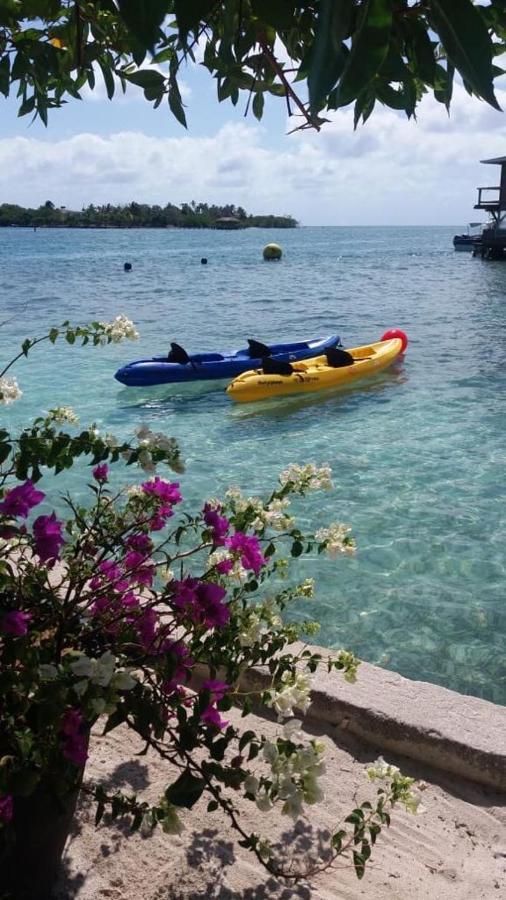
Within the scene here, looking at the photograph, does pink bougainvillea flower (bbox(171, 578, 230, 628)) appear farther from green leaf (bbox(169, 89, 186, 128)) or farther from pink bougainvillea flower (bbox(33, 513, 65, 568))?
green leaf (bbox(169, 89, 186, 128))

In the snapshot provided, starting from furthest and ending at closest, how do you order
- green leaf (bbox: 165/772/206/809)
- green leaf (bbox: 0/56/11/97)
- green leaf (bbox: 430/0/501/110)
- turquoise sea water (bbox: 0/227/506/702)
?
turquoise sea water (bbox: 0/227/506/702) < green leaf (bbox: 0/56/11/97) < green leaf (bbox: 165/772/206/809) < green leaf (bbox: 430/0/501/110)

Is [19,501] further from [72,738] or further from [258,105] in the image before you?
[258,105]

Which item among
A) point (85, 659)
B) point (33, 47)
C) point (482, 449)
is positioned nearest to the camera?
point (85, 659)

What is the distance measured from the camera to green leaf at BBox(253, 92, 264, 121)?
1668mm

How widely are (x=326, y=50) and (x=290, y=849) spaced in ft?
7.16

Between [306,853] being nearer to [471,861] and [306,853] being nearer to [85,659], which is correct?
[471,861]

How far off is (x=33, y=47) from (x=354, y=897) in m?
2.22

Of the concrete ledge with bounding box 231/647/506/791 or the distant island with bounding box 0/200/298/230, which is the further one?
the distant island with bounding box 0/200/298/230

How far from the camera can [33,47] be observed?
1.58 meters

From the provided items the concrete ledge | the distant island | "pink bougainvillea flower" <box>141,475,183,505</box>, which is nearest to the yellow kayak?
the concrete ledge

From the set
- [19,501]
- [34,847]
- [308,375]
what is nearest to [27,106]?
[19,501]

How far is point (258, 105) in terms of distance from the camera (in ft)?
5.55

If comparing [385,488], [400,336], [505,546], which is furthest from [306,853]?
[400,336]

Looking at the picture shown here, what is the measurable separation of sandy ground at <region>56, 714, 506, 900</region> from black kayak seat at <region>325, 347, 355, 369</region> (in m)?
8.50
